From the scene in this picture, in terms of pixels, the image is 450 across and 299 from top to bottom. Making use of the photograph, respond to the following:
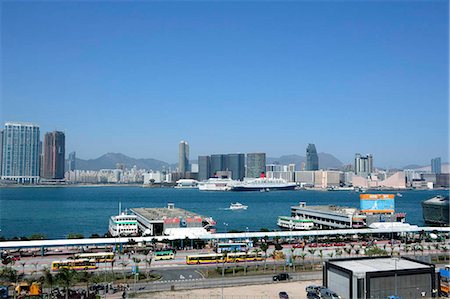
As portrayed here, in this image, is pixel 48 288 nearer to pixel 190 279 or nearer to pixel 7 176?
pixel 190 279

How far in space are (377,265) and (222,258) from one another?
4850 millimetres

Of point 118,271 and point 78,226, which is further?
point 78,226

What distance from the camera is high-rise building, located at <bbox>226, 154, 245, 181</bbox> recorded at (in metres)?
113

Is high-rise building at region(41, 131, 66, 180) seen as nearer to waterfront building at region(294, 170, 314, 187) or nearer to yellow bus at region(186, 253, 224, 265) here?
waterfront building at region(294, 170, 314, 187)

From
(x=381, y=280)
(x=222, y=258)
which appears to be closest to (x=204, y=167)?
(x=222, y=258)

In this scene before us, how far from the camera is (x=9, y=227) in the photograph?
25234 mm

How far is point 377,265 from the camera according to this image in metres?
9.35

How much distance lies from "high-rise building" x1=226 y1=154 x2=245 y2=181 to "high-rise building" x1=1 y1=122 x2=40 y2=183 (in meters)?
43.5

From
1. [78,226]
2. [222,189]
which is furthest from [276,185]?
[78,226]

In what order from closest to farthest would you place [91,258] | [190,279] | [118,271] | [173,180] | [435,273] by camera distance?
[435,273] → [190,279] → [118,271] → [91,258] → [173,180]

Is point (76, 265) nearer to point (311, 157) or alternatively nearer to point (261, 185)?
point (261, 185)

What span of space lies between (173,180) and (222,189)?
1305 inches

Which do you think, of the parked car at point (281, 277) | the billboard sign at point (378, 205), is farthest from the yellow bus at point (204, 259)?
the billboard sign at point (378, 205)

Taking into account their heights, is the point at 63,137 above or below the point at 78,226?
above
